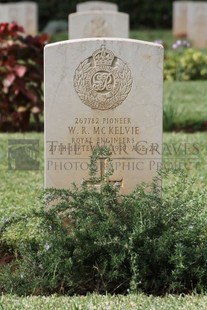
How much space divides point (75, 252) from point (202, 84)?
31.1 feet

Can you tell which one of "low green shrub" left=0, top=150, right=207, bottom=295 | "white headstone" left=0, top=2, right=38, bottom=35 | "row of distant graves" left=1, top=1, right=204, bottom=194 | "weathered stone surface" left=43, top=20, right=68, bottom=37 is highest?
"white headstone" left=0, top=2, right=38, bottom=35

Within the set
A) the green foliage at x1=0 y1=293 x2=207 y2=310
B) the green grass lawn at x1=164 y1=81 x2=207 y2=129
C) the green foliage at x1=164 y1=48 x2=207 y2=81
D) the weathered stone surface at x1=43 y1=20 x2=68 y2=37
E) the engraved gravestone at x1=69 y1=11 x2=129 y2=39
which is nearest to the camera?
the green foliage at x1=0 y1=293 x2=207 y2=310

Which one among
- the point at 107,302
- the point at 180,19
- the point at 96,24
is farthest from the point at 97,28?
the point at 180,19

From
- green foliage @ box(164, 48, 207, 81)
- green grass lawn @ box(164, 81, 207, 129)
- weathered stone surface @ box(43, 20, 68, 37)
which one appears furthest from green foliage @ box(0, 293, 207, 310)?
weathered stone surface @ box(43, 20, 68, 37)

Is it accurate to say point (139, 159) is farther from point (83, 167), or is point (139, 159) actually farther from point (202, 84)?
point (202, 84)

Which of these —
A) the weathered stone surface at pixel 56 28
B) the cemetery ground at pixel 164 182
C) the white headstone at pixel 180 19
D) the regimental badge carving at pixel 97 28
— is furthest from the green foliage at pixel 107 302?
the weathered stone surface at pixel 56 28

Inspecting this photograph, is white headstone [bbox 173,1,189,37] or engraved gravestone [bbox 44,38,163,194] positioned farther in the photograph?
white headstone [bbox 173,1,189,37]

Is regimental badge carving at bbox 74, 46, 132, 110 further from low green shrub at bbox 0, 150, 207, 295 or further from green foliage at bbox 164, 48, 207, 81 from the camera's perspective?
green foliage at bbox 164, 48, 207, 81

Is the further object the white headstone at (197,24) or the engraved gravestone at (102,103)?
the white headstone at (197,24)

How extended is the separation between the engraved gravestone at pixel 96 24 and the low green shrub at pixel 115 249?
6582 mm

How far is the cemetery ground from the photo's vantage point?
12.3ft

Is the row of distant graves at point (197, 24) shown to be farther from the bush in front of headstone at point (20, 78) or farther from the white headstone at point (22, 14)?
the bush in front of headstone at point (20, 78)

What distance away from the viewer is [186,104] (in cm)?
1086

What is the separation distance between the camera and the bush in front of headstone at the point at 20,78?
28.9 ft
